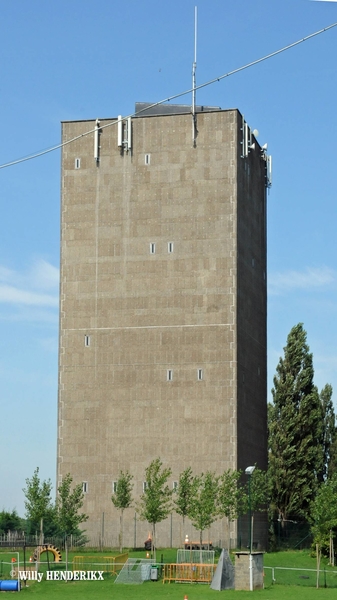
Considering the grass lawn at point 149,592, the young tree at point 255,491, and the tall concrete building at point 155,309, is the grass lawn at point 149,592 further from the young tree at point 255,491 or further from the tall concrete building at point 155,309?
the tall concrete building at point 155,309

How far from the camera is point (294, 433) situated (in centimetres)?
7950

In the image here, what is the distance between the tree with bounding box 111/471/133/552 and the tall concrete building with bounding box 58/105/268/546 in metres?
0.71

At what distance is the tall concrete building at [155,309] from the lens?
218 feet

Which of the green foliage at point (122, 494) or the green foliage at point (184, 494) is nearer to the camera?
the green foliage at point (184, 494)

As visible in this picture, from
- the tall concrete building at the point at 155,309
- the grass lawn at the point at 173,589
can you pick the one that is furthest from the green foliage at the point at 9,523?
the grass lawn at the point at 173,589

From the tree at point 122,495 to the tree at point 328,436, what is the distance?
25.5 meters

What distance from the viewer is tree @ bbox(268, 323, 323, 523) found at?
78.1 meters

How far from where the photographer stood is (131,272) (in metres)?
68.4

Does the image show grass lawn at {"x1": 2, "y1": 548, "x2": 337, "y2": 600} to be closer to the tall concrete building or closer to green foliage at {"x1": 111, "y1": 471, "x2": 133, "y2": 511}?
green foliage at {"x1": 111, "y1": 471, "x2": 133, "y2": 511}

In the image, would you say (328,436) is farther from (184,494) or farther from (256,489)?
(184,494)

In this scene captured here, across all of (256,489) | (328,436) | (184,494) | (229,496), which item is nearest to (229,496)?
(229,496)

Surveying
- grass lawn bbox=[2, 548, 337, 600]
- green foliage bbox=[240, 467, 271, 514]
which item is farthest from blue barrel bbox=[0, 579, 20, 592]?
green foliage bbox=[240, 467, 271, 514]

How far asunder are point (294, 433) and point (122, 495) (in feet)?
66.4

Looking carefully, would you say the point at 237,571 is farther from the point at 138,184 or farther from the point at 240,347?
the point at 138,184
